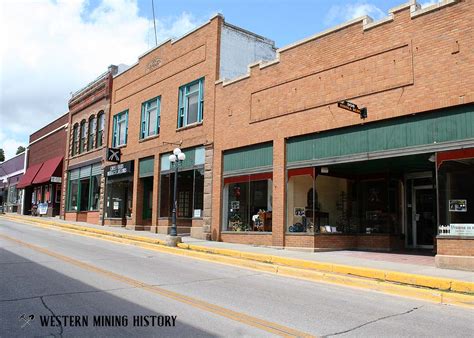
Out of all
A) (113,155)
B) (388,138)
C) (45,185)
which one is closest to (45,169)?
(45,185)

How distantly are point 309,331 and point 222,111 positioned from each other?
15170 mm

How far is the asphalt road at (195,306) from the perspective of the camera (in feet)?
20.5

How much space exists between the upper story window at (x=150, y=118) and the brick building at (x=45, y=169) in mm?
15558

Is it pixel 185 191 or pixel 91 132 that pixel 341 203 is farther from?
pixel 91 132

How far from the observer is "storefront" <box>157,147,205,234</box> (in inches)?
858

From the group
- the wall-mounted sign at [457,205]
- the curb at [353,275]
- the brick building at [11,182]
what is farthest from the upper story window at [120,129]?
the brick building at [11,182]

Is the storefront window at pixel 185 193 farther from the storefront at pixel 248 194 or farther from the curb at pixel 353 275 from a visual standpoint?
the curb at pixel 353 275

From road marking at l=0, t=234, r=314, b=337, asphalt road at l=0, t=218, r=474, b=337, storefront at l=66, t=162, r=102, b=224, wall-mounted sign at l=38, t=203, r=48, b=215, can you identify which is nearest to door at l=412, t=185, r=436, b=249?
asphalt road at l=0, t=218, r=474, b=337

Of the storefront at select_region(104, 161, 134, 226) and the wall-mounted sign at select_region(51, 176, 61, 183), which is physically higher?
the wall-mounted sign at select_region(51, 176, 61, 183)

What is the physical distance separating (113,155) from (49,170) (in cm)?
1394

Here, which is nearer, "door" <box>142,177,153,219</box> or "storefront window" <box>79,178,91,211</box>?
"door" <box>142,177,153,219</box>

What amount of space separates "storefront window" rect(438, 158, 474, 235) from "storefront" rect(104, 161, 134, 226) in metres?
19.7

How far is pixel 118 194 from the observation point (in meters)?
29.9

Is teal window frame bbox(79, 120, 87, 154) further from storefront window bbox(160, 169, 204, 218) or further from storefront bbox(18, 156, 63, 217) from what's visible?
storefront window bbox(160, 169, 204, 218)
